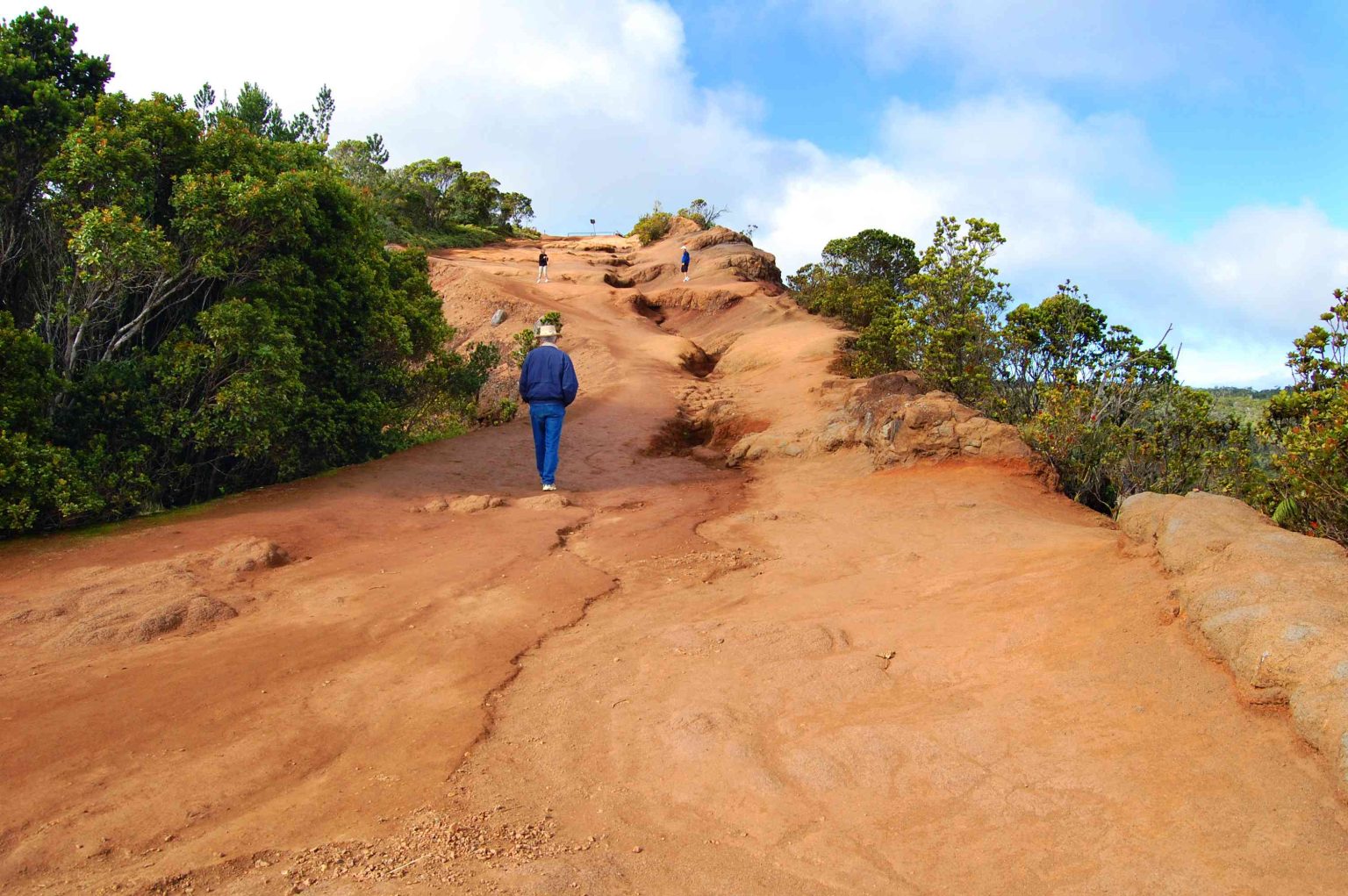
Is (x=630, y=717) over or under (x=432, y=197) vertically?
under

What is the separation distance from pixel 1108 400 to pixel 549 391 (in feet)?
20.1

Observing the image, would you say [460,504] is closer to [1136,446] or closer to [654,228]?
[1136,446]

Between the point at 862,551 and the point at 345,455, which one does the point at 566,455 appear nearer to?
the point at 345,455

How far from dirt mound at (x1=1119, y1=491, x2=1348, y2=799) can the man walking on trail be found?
571 centimetres

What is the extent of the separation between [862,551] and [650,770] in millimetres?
3399

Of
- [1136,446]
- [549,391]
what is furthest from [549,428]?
[1136,446]

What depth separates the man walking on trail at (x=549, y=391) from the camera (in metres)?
9.16

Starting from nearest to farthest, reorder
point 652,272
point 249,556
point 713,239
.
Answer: point 249,556, point 652,272, point 713,239

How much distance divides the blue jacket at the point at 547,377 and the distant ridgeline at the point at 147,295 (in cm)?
223

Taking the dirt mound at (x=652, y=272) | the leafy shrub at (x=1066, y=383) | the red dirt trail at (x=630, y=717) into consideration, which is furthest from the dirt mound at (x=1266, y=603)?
the dirt mound at (x=652, y=272)

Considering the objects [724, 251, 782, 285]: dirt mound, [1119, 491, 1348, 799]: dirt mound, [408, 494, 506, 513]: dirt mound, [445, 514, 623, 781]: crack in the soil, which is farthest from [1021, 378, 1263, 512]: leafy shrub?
[724, 251, 782, 285]: dirt mound

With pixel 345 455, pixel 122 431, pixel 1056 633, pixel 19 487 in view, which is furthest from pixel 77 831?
pixel 345 455

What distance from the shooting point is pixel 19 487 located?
650cm

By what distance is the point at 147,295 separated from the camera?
826 cm
